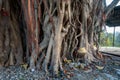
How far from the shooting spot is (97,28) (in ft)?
12.9

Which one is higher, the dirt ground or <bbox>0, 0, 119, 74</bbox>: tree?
<bbox>0, 0, 119, 74</bbox>: tree

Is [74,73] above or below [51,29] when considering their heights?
below

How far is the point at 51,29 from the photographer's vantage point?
2.77m

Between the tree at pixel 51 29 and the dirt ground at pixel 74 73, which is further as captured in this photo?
the tree at pixel 51 29

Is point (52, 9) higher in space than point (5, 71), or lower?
higher

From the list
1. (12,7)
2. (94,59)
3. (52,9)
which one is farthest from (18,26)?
(94,59)

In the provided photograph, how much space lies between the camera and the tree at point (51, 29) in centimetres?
266

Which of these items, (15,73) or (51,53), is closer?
(15,73)

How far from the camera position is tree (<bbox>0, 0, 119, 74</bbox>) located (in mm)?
2660

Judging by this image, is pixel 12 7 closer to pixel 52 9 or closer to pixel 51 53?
pixel 52 9

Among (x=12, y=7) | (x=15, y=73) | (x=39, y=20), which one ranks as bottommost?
(x=15, y=73)

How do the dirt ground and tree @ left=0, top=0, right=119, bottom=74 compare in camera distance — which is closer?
the dirt ground

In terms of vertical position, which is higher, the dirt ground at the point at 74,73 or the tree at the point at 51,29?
the tree at the point at 51,29

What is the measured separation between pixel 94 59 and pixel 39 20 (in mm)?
1409
